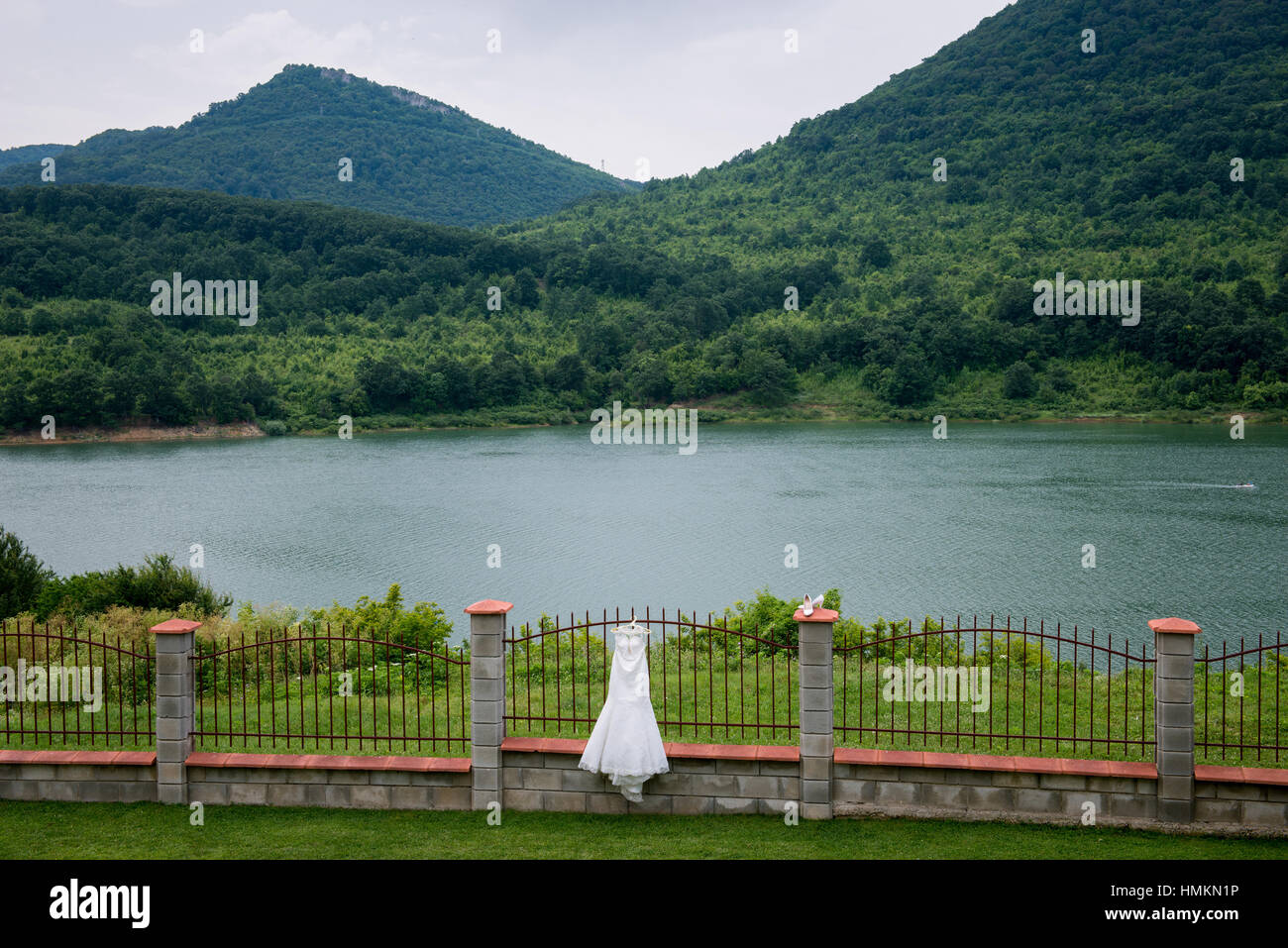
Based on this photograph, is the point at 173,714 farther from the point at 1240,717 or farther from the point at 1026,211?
the point at 1026,211

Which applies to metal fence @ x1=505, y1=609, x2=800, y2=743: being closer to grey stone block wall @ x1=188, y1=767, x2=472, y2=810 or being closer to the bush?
grey stone block wall @ x1=188, y1=767, x2=472, y2=810

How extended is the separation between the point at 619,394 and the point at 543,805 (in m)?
71.3

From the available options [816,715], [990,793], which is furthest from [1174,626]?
[816,715]

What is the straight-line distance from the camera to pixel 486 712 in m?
7.64

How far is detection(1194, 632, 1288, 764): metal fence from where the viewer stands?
25.2 ft

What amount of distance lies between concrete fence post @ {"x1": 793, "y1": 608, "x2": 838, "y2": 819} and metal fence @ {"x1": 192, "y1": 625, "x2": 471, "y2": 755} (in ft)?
8.86

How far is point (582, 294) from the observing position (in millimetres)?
92938

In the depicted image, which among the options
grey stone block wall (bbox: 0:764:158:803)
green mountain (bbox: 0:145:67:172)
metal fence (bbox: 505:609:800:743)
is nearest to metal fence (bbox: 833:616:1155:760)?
metal fence (bbox: 505:609:800:743)

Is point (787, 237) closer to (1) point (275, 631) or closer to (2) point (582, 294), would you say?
(2) point (582, 294)

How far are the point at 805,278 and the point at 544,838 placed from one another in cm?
8555

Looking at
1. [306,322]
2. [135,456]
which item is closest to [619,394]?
[306,322]

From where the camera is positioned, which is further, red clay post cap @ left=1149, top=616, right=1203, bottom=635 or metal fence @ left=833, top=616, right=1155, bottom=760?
metal fence @ left=833, top=616, right=1155, bottom=760

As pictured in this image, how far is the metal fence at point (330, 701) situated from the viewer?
8.33 metres

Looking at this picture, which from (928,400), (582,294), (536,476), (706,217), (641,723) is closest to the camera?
(641,723)
